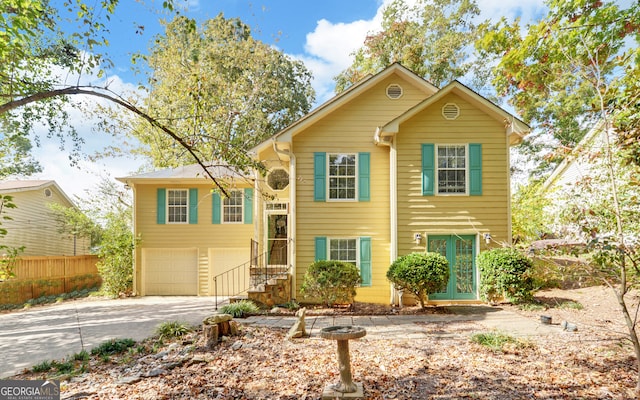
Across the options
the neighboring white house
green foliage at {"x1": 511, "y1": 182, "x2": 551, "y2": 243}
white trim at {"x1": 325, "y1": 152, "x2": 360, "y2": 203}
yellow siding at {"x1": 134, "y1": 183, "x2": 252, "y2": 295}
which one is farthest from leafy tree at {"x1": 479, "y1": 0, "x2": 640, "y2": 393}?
the neighboring white house

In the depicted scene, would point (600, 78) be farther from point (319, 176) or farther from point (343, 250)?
point (343, 250)

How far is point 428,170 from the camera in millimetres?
10031

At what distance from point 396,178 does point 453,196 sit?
174 centimetres

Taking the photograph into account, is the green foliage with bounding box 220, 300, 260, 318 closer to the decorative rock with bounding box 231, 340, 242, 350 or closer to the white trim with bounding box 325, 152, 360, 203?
the decorative rock with bounding box 231, 340, 242, 350

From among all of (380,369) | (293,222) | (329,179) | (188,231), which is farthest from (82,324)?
(380,369)

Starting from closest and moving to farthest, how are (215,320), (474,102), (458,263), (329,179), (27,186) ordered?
(215,320), (458,263), (474,102), (329,179), (27,186)

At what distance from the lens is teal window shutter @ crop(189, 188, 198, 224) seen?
43.0 feet

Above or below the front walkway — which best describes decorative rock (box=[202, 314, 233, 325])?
above

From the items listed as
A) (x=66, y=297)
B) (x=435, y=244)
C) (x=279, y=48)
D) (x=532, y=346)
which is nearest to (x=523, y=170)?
(x=435, y=244)

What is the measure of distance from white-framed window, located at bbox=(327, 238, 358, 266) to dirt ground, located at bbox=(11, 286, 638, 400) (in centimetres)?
404

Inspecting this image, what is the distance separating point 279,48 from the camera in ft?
67.2

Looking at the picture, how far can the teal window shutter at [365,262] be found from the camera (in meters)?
10.2

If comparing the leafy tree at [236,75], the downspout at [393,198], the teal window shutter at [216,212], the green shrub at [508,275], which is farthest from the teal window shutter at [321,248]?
the leafy tree at [236,75]

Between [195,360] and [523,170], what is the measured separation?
21.8 m
